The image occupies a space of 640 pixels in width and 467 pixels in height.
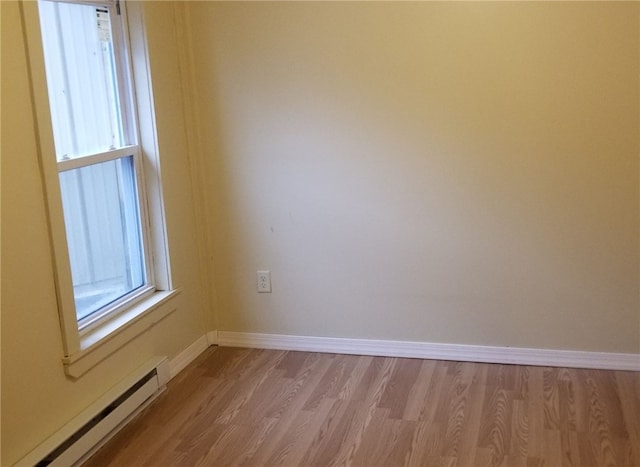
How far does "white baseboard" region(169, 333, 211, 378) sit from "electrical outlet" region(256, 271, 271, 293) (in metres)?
0.39

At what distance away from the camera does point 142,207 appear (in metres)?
3.31

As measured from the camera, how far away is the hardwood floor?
107 inches

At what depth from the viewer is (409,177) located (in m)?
3.39

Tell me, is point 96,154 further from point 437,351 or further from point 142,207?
point 437,351

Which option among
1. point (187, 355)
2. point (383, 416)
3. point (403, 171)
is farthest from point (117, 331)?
point (403, 171)

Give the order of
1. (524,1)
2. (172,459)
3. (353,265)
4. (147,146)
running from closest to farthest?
(172,459), (524,1), (147,146), (353,265)

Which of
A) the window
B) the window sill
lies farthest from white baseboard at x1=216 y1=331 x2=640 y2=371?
the window

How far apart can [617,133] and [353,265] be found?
130 cm

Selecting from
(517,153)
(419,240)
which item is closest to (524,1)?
(517,153)

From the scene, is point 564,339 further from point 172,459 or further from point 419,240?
point 172,459

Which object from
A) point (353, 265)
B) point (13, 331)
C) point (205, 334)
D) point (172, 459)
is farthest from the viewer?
point (205, 334)

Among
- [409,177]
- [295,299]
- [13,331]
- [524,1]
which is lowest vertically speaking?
[295,299]

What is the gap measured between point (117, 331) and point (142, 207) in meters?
0.61

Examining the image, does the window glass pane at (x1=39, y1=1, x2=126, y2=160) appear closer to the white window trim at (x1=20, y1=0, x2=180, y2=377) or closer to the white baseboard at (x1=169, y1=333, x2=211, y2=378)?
the white window trim at (x1=20, y1=0, x2=180, y2=377)
